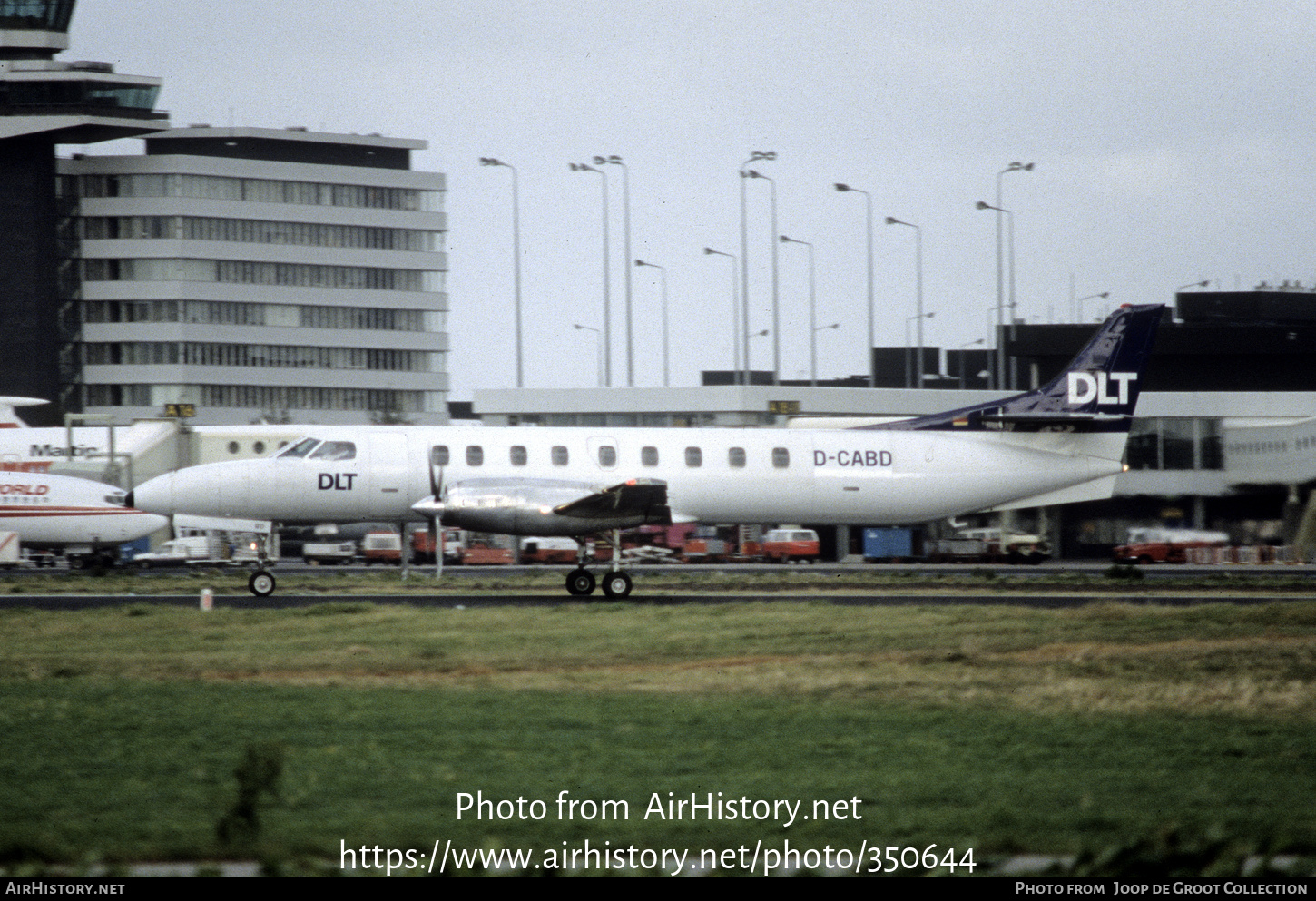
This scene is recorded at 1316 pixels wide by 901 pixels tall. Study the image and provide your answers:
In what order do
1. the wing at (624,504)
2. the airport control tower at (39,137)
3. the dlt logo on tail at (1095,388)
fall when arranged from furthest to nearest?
1. the airport control tower at (39,137)
2. the dlt logo on tail at (1095,388)
3. the wing at (624,504)

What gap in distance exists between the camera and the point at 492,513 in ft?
95.9

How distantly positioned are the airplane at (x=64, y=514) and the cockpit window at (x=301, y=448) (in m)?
18.6

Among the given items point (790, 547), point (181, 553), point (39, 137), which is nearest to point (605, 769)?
point (181, 553)

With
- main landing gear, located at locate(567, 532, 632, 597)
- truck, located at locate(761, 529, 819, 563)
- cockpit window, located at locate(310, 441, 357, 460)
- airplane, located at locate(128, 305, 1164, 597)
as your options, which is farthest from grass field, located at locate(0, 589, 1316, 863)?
truck, located at locate(761, 529, 819, 563)

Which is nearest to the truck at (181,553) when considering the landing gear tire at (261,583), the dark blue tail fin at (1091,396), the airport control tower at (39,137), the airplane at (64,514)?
the airplane at (64,514)

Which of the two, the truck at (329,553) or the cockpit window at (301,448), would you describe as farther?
the truck at (329,553)

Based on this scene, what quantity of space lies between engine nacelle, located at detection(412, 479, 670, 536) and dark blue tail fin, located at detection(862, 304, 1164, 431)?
8678 mm

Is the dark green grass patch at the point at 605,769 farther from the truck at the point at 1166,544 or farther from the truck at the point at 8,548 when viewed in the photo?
the truck at the point at 1166,544

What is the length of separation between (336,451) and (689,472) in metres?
8.01

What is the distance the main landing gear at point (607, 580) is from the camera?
3025 centimetres

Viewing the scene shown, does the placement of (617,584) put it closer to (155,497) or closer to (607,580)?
(607,580)

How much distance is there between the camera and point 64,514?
1901 inches

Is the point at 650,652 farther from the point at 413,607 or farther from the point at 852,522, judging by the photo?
the point at 852,522

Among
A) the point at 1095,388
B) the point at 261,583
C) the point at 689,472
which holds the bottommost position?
the point at 261,583
